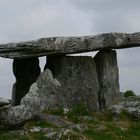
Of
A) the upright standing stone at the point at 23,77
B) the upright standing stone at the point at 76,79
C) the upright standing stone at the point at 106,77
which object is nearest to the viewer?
the upright standing stone at the point at 76,79

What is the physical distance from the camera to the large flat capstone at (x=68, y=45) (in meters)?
25.2

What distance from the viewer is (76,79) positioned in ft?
90.4

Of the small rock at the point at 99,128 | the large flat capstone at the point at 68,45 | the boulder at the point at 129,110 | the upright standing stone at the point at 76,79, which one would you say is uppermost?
the large flat capstone at the point at 68,45

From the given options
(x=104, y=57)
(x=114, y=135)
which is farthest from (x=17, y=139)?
(x=104, y=57)

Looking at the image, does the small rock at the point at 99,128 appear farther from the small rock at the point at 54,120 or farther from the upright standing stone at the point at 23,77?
the upright standing stone at the point at 23,77

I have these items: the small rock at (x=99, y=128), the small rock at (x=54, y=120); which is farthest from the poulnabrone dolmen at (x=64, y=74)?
the small rock at (x=99, y=128)

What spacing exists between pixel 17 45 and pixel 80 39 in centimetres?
321

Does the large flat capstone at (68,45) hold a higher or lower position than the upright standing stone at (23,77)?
higher

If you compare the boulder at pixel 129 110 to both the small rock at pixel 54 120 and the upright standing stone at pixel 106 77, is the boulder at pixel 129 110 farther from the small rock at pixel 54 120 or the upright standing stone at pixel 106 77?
the small rock at pixel 54 120

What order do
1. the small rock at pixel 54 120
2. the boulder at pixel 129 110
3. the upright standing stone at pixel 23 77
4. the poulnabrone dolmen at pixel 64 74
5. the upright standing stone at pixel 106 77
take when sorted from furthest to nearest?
the upright standing stone at pixel 23 77 → the upright standing stone at pixel 106 77 → the poulnabrone dolmen at pixel 64 74 → the boulder at pixel 129 110 → the small rock at pixel 54 120

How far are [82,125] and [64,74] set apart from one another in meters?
5.60

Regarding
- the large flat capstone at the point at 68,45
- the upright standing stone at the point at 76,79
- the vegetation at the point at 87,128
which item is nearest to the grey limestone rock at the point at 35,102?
the vegetation at the point at 87,128

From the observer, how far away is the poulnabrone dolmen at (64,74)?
25078 millimetres

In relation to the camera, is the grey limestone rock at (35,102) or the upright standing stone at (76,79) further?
the upright standing stone at (76,79)
